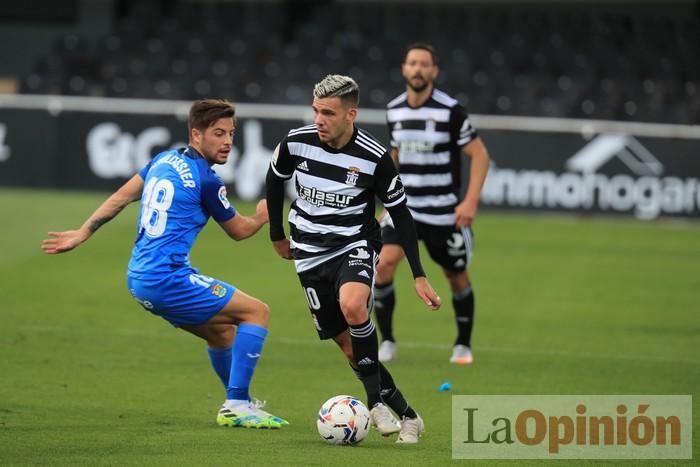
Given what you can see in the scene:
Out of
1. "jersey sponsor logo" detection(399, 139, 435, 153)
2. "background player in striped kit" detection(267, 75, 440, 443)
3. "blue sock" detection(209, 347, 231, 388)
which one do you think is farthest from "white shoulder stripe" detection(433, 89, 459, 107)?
"blue sock" detection(209, 347, 231, 388)

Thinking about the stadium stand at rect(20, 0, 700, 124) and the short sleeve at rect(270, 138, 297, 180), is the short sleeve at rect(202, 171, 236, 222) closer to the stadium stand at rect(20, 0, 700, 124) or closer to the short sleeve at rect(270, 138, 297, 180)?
the short sleeve at rect(270, 138, 297, 180)

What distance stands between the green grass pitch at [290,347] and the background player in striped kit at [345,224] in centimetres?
46

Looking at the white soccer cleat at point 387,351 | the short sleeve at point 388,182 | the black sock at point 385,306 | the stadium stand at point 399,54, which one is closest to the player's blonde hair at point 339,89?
the short sleeve at point 388,182

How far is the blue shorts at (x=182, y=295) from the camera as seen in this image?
753 cm

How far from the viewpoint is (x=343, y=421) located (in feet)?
23.6

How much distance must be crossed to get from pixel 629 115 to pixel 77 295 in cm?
1342

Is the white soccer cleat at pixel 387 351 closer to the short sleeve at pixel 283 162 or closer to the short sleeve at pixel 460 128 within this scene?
the short sleeve at pixel 460 128

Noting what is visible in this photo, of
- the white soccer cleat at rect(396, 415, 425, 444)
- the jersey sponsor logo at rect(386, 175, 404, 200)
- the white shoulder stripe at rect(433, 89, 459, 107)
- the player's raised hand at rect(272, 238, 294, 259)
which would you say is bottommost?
the white soccer cleat at rect(396, 415, 425, 444)

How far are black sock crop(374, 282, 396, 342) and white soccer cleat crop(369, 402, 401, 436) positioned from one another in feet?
10.9

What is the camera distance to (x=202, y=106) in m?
7.66

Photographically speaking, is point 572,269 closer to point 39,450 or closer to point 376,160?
point 376,160

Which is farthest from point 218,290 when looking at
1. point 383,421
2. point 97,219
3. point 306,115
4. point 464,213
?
point 306,115

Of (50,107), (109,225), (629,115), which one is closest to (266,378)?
(109,225)

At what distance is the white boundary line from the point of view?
21469 mm
